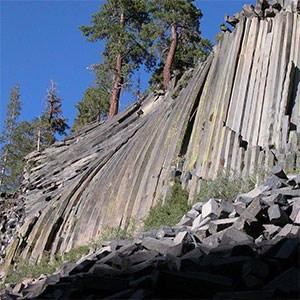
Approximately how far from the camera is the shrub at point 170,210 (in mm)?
10448

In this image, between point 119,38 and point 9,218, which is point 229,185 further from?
point 119,38

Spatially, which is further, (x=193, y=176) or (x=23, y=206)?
(x=23, y=206)

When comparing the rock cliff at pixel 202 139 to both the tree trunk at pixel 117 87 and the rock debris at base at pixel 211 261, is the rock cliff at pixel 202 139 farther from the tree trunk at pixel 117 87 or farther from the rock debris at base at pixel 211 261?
the tree trunk at pixel 117 87

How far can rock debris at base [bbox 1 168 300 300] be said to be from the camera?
480 cm

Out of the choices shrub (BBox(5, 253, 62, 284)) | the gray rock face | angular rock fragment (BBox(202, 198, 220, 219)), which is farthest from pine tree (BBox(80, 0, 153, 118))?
angular rock fragment (BBox(202, 198, 220, 219))

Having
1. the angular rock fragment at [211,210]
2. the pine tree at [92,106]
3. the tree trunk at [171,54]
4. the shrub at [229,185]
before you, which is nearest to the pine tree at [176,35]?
the tree trunk at [171,54]

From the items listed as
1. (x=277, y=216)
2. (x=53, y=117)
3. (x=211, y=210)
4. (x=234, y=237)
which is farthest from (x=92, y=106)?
(x=234, y=237)

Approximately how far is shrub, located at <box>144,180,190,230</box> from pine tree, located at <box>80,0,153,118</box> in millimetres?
15082

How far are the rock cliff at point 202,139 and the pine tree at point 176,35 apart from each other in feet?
30.8

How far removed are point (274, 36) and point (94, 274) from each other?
886 cm

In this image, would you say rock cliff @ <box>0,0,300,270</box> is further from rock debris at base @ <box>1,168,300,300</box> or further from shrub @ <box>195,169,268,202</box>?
rock debris at base @ <box>1,168,300,300</box>

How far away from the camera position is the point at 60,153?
65.9 feet

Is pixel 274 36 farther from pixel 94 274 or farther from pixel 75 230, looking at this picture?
pixel 94 274

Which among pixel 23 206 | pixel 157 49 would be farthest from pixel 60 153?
pixel 157 49
